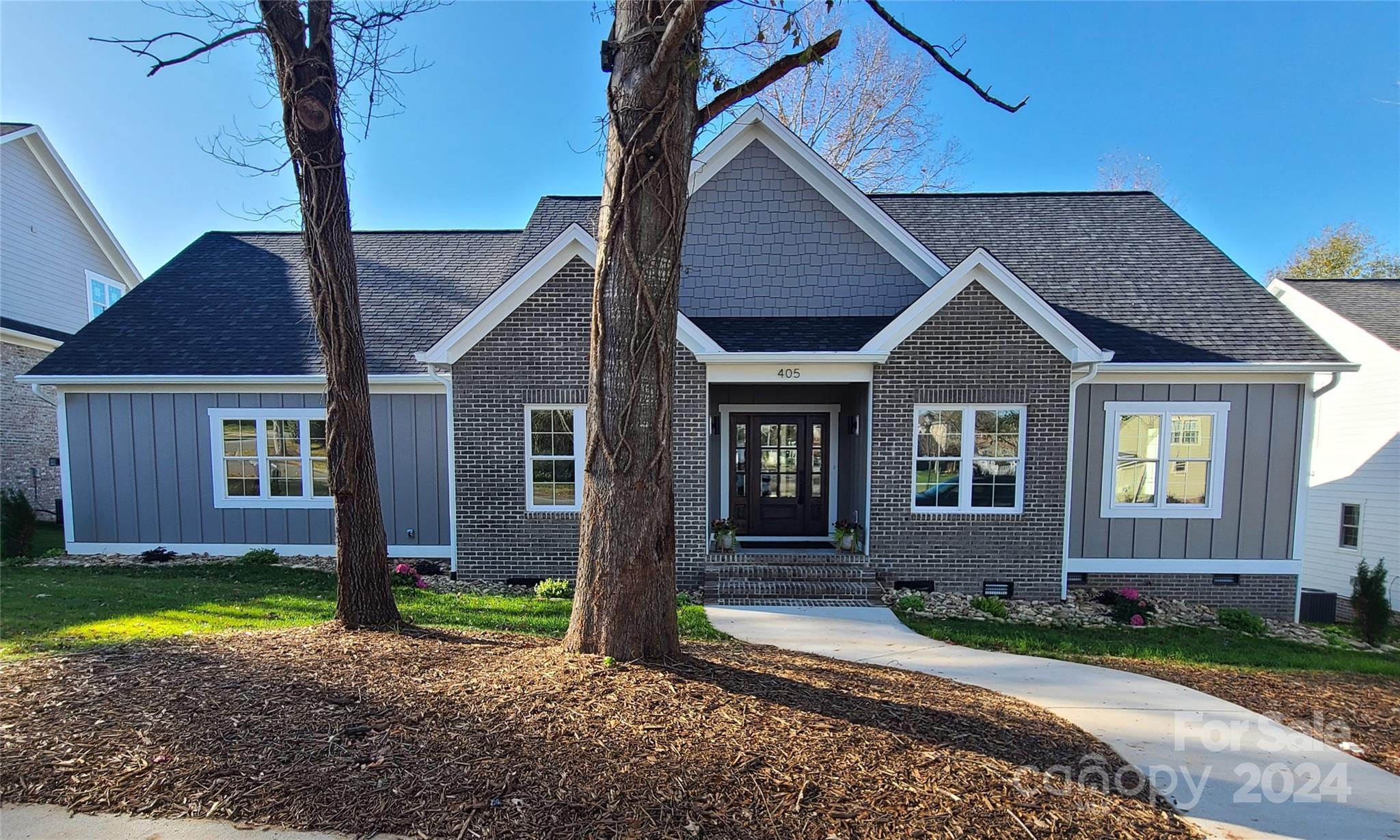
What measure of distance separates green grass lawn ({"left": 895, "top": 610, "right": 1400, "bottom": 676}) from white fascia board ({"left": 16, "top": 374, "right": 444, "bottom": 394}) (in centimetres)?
824

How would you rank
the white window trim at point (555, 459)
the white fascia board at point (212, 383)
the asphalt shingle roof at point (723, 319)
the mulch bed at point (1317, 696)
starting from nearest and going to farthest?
the mulch bed at point (1317, 696)
the white window trim at point (555, 459)
the asphalt shingle roof at point (723, 319)
the white fascia board at point (212, 383)

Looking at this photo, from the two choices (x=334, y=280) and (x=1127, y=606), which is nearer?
(x=334, y=280)

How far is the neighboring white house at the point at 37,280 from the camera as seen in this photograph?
13.6m

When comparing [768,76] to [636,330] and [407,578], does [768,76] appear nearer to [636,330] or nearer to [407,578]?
[636,330]

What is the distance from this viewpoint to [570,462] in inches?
352

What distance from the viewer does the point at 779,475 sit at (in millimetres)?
10656

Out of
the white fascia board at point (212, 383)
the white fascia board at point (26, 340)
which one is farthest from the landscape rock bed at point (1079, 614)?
the white fascia board at point (26, 340)

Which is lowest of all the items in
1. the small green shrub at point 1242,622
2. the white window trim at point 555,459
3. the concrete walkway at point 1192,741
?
the small green shrub at point 1242,622

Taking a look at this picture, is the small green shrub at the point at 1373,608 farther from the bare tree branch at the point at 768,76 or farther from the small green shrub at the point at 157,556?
the small green shrub at the point at 157,556

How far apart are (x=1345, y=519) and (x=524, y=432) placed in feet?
55.9

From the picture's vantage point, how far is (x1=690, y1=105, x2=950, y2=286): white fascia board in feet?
31.5

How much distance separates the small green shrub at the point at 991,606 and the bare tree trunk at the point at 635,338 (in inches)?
227

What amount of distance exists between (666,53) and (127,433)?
39.0 feet

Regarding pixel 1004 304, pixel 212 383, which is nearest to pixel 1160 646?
pixel 1004 304
